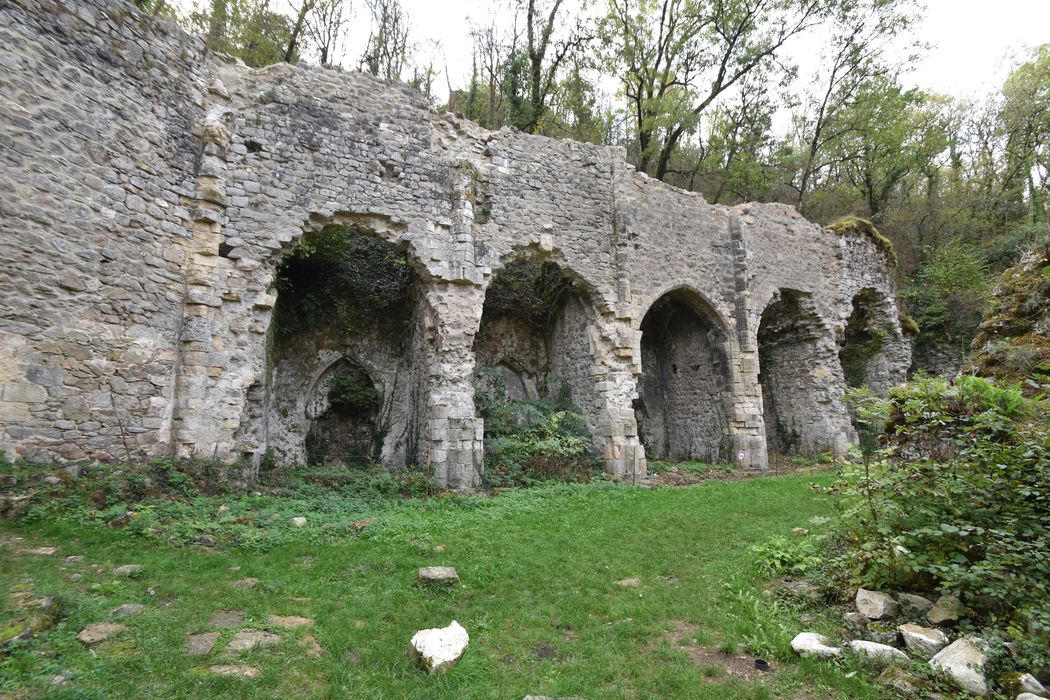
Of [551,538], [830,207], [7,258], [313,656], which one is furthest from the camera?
[830,207]

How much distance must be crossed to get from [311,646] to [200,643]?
74 cm

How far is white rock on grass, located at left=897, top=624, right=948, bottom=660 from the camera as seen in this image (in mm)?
3336

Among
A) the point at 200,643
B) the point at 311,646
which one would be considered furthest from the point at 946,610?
the point at 200,643

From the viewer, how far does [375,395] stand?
12867 millimetres

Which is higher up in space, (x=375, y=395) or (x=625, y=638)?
(x=375, y=395)

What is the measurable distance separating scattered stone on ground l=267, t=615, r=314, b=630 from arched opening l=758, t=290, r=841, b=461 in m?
13.9

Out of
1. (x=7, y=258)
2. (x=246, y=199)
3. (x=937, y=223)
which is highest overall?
(x=937, y=223)

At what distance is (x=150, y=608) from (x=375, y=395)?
883 centimetres

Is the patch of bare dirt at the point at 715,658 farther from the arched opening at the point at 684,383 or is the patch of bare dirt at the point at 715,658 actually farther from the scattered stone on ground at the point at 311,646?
the arched opening at the point at 684,383

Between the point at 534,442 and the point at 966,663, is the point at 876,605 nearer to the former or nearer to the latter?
the point at 966,663

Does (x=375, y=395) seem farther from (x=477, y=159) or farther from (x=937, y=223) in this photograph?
(x=937, y=223)

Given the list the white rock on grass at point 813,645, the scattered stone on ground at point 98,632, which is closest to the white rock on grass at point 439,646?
the scattered stone on ground at point 98,632

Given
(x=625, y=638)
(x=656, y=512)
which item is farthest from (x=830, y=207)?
(x=625, y=638)

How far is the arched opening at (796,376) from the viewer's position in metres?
15.5
